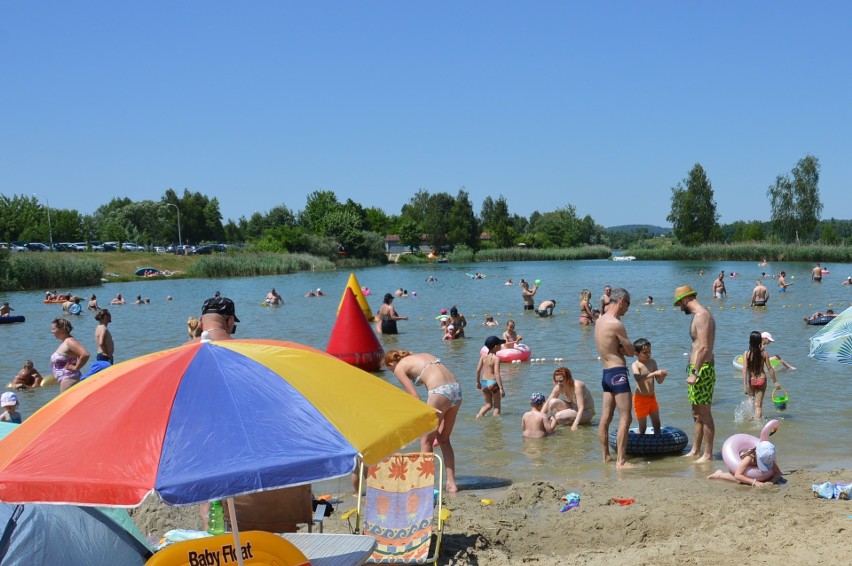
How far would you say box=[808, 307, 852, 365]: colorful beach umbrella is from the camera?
11.5 metres

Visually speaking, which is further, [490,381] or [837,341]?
[837,341]

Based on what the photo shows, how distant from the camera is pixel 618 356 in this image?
7.45 metres

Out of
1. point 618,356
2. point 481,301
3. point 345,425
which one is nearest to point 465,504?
point 618,356

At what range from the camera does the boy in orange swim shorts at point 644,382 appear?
28.1 ft

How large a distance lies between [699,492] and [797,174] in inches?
3200

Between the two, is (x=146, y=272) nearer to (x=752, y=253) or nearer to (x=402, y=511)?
(x=752, y=253)

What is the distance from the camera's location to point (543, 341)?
19281mm

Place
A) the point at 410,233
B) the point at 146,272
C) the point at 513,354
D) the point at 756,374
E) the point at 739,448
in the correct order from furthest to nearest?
1. the point at 410,233
2. the point at 146,272
3. the point at 513,354
4. the point at 756,374
5. the point at 739,448

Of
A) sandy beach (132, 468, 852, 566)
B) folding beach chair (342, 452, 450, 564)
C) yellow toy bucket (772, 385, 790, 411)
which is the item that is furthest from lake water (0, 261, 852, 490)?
folding beach chair (342, 452, 450, 564)

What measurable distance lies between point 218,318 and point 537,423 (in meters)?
5.16

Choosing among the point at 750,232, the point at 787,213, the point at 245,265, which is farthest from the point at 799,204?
the point at 245,265

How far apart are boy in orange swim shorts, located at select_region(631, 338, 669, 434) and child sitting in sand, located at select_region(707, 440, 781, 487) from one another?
137 cm

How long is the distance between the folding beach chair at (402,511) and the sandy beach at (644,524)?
219 millimetres

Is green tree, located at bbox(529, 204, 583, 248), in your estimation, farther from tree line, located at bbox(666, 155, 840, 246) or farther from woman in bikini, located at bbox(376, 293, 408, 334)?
woman in bikini, located at bbox(376, 293, 408, 334)
